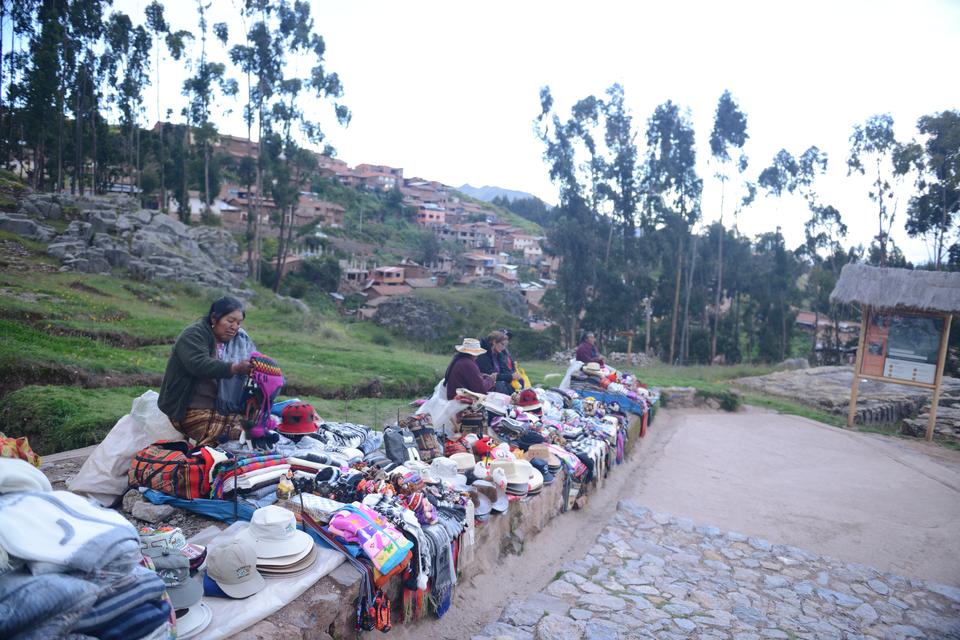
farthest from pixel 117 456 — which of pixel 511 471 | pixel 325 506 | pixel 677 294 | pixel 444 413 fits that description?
pixel 677 294

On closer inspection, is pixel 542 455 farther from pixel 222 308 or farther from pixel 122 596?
pixel 122 596

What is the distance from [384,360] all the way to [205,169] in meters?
28.7

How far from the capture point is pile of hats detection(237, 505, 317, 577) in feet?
10.9

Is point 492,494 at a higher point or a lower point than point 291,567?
lower

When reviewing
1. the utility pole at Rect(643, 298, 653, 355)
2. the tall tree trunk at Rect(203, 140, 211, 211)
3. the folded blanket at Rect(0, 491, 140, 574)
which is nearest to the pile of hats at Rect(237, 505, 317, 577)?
the folded blanket at Rect(0, 491, 140, 574)

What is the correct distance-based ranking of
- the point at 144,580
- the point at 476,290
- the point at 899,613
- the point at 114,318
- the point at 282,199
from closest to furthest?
the point at 144,580
the point at 899,613
the point at 114,318
the point at 282,199
the point at 476,290

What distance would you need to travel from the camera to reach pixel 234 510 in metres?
3.94

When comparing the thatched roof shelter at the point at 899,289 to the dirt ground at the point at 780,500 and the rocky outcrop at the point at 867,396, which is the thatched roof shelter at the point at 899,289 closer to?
the dirt ground at the point at 780,500

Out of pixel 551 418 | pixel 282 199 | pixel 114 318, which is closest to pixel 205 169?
pixel 282 199

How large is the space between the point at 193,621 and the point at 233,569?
30 cm

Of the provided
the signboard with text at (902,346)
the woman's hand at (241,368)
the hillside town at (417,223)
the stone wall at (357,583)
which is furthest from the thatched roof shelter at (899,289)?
the hillside town at (417,223)

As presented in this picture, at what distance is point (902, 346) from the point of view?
11.6 metres

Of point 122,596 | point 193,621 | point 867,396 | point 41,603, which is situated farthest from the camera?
point 867,396

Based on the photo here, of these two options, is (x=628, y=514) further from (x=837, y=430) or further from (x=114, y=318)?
(x=114, y=318)
